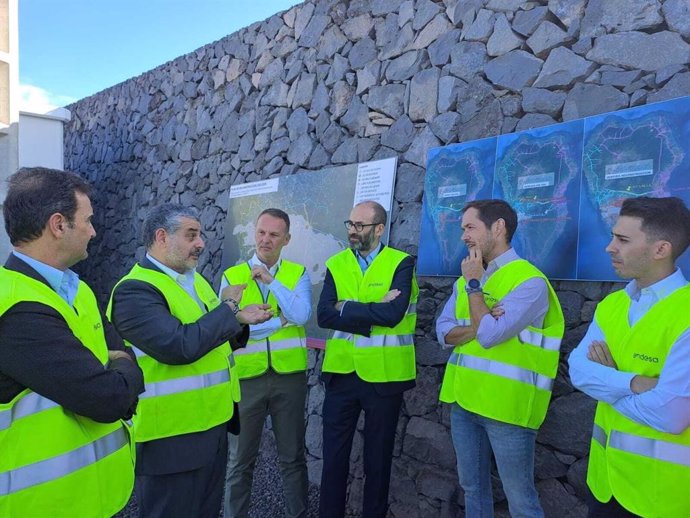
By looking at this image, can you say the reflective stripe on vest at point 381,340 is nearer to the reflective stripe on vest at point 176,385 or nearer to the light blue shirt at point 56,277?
the reflective stripe on vest at point 176,385

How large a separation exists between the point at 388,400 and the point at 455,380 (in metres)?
0.52

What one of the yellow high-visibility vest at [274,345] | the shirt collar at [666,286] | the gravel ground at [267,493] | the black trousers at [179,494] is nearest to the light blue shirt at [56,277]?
the black trousers at [179,494]

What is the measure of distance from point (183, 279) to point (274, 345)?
3.38 feet

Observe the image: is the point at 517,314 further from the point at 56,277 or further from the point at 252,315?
the point at 56,277

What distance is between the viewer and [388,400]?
321 centimetres

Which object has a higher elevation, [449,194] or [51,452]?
[449,194]

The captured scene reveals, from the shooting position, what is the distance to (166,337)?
2209 mm

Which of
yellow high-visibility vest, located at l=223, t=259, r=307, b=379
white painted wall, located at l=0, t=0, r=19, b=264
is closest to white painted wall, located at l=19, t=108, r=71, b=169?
white painted wall, located at l=0, t=0, r=19, b=264

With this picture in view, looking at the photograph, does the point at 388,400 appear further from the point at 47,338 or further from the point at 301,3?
the point at 301,3

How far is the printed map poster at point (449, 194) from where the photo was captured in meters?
3.67

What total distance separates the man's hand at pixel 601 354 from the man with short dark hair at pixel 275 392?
1738 millimetres

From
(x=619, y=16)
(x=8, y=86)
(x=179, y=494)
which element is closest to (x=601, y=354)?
(x=179, y=494)

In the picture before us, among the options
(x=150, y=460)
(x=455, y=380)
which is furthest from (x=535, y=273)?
(x=150, y=460)

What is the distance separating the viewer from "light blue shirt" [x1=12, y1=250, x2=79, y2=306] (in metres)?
1.75
